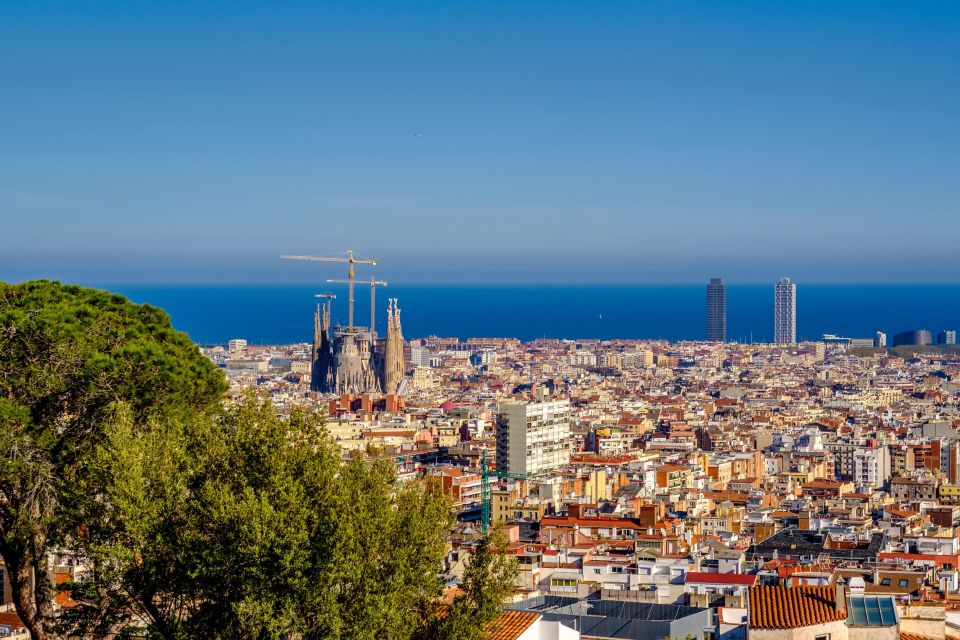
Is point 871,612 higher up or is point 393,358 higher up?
point 871,612

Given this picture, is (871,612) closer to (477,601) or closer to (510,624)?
(510,624)

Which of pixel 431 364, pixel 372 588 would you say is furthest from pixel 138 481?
pixel 431 364

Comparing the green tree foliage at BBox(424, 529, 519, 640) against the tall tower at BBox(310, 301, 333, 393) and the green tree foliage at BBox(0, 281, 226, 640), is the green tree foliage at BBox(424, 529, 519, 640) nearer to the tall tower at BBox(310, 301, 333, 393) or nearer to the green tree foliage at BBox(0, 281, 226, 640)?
the green tree foliage at BBox(0, 281, 226, 640)

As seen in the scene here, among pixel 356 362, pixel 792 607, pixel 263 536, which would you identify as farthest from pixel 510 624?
pixel 356 362

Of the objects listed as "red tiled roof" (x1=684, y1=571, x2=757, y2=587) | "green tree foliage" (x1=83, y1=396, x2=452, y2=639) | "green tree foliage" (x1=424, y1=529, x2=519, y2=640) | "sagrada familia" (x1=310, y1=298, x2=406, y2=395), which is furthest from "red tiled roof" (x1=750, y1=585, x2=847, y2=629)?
"sagrada familia" (x1=310, y1=298, x2=406, y2=395)

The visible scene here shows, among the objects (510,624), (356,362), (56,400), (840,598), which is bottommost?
(356,362)

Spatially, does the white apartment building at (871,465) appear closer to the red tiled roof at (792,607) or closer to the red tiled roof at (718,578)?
the red tiled roof at (718,578)
